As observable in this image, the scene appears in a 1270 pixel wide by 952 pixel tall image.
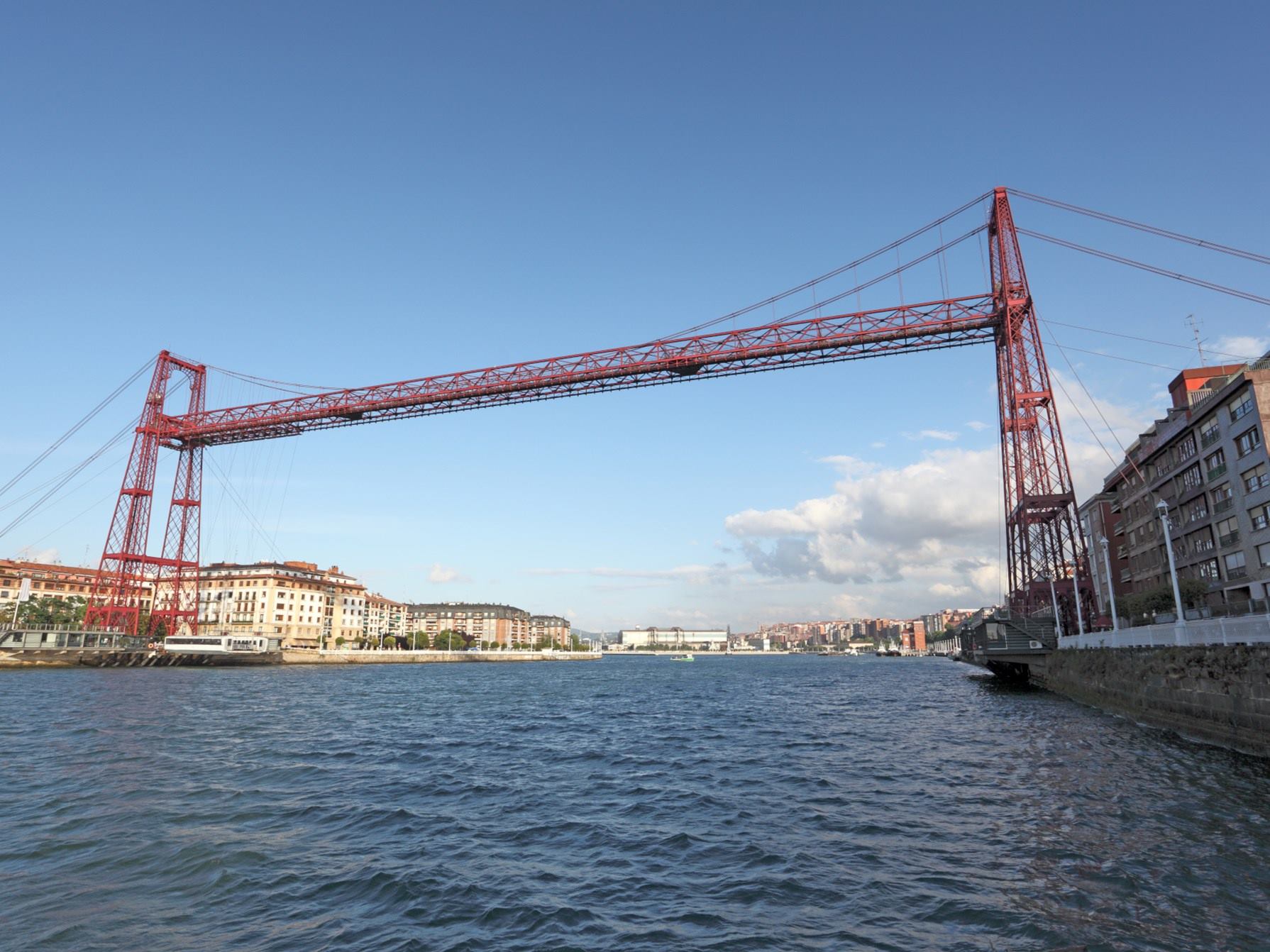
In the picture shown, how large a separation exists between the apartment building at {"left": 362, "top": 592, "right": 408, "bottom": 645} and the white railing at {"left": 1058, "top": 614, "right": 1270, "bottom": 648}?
121572 mm

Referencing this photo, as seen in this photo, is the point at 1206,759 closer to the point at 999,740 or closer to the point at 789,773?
the point at 999,740

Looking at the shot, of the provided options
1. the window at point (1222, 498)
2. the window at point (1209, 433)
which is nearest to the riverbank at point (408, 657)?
the window at point (1222, 498)

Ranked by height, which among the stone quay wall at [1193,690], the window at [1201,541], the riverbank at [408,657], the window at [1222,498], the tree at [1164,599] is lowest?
the riverbank at [408,657]

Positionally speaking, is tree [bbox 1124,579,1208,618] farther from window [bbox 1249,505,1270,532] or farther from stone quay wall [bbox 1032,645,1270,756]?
stone quay wall [bbox 1032,645,1270,756]

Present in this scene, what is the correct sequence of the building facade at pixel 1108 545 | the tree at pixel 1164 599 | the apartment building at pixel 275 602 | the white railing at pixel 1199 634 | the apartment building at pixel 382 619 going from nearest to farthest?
the white railing at pixel 1199 634
the tree at pixel 1164 599
the building facade at pixel 1108 545
the apartment building at pixel 275 602
the apartment building at pixel 382 619

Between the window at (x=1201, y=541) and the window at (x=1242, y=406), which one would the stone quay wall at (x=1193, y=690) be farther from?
the window at (x=1201, y=541)

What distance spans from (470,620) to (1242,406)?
17682 cm

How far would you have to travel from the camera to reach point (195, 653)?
66750 mm

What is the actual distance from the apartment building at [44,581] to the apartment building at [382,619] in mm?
A: 38963

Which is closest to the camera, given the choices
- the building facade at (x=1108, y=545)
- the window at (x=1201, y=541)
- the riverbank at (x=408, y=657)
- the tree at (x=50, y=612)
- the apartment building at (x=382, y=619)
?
the window at (x=1201, y=541)

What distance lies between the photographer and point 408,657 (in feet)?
333

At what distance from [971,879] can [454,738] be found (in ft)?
52.3

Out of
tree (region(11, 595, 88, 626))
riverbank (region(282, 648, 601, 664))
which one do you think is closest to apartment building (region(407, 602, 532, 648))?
riverbank (region(282, 648, 601, 664))

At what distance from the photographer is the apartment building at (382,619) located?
139375mm
